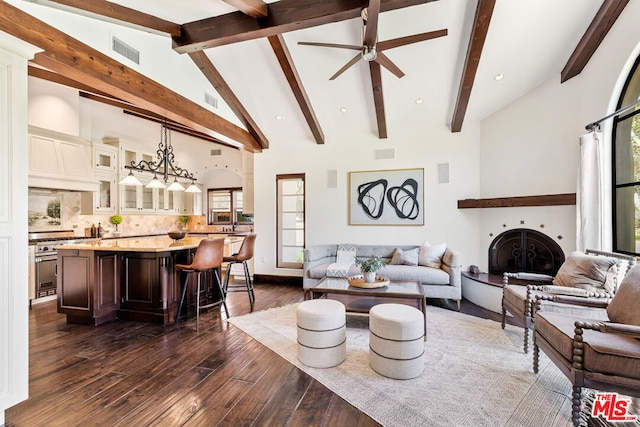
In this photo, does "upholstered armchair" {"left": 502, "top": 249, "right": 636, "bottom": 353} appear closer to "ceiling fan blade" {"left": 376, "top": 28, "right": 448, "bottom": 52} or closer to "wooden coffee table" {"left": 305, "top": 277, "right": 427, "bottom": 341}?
"wooden coffee table" {"left": 305, "top": 277, "right": 427, "bottom": 341}

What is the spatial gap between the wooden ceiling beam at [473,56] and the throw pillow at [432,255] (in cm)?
211

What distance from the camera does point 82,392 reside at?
83.8 inches

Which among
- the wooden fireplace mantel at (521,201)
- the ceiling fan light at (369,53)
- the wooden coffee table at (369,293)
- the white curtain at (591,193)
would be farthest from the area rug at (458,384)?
the ceiling fan light at (369,53)

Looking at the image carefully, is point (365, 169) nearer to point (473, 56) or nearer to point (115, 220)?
point (473, 56)

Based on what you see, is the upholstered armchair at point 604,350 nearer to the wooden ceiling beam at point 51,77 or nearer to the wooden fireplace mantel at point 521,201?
the wooden fireplace mantel at point 521,201

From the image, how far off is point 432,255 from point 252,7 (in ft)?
13.4

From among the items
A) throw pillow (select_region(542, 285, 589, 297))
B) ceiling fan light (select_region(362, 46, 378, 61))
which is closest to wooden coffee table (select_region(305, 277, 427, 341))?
throw pillow (select_region(542, 285, 589, 297))

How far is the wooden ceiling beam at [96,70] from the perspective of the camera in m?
2.22

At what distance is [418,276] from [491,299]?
103 centimetres

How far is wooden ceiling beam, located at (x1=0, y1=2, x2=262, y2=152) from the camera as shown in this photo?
7.29 ft

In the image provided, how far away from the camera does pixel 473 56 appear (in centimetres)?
344

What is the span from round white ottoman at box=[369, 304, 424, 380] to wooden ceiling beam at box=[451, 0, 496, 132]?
307 centimetres

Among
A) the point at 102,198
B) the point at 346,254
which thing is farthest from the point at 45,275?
the point at 346,254

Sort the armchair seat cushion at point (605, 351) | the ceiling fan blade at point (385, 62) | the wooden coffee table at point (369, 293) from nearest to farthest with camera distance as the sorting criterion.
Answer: the armchair seat cushion at point (605, 351)
the wooden coffee table at point (369, 293)
the ceiling fan blade at point (385, 62)
